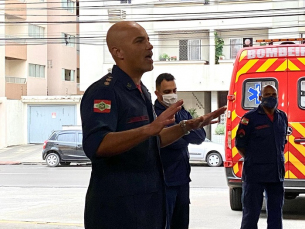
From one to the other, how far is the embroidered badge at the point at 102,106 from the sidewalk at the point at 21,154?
1061 inches

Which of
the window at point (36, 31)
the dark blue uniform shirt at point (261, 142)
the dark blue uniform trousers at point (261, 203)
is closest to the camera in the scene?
the dark blue uniform trousers at point (261, 203)

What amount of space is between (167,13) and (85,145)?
1275 inches

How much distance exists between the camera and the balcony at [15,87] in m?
38.9

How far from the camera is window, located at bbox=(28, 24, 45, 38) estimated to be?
137 ft

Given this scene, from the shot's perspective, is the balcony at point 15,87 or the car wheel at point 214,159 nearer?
the car wheel at point 214,159

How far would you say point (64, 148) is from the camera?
27.1m

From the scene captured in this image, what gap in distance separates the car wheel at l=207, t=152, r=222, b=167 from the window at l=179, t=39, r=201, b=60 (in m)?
10.4

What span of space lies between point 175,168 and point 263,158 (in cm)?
205

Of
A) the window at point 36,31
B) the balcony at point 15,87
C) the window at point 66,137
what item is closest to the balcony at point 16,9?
the window at point 36,31

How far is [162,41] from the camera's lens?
35.9 metres

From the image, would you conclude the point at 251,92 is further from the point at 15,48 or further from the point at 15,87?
the point at 15,48

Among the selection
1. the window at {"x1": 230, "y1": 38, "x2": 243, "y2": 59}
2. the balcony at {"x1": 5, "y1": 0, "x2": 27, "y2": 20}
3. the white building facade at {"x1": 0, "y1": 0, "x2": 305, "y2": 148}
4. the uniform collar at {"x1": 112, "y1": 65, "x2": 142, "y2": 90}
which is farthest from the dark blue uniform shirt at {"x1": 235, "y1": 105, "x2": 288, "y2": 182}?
the balcony at {"x1": 5, "y1": 0, "x2": 27, "y2": 20}

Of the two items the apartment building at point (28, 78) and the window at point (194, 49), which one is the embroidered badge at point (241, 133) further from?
the apartment building at point (28, 78)

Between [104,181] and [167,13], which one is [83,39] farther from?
[104,181]
